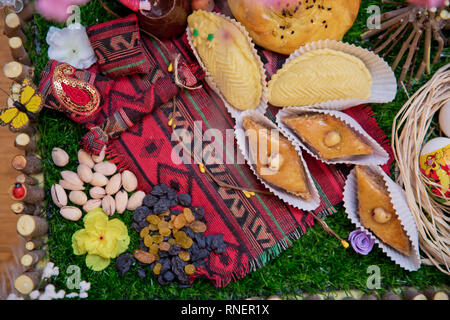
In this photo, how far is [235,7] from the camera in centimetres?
182

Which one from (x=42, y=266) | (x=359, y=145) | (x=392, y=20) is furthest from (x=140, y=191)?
(x=392, y=20)

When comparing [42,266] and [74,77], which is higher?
[74,77]

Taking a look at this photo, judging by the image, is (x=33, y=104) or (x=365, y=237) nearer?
(x=33, y=104)

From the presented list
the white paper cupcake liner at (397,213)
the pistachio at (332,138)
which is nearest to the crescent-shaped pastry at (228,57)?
the pistachio at (332,138)

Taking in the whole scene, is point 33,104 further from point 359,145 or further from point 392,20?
point 392,20

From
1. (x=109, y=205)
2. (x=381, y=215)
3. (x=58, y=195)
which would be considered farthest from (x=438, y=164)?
(x=58, y=195)

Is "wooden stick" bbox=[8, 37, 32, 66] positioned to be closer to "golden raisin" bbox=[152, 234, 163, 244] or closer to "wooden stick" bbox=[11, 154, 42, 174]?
"wooden stick" bbox=[11, 154, 42, 174]

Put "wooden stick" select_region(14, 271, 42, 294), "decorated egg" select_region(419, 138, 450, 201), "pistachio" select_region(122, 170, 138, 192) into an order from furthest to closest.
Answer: "pistachio" select_region(122, 170, 138, 192) → "decorated egg" select_region(419, 138, 450, 201) → "wooden stick" select_region(14, 271, 42, 294)

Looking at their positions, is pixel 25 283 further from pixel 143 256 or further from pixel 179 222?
pixel 179 222

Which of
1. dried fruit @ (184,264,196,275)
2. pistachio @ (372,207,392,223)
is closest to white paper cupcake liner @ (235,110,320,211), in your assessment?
pistachio @ (372,207,392,223)

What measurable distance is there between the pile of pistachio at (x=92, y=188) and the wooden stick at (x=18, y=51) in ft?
1.49

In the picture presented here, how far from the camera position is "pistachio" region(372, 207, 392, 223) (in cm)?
A: 175

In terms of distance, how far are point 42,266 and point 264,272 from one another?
999 mm

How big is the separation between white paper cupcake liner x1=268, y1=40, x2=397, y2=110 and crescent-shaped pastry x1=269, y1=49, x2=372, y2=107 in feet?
0.09
